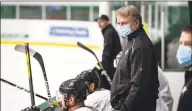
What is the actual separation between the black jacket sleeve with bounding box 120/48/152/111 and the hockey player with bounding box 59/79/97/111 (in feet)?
1.12

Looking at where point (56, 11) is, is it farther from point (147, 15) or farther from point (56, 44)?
point (147, 15)

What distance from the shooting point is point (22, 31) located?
32.4ft

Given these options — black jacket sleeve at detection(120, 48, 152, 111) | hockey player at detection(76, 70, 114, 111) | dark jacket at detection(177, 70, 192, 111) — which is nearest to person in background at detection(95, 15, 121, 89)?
hockey player at detection(76, 70, 114, 111)

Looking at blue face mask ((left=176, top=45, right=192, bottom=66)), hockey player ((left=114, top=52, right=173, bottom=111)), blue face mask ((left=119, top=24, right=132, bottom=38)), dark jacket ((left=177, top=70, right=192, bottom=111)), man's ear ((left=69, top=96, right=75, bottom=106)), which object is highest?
blue face mask ((left=119, top=24, right=132, bottom=38))

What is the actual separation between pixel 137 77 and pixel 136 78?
0.01m

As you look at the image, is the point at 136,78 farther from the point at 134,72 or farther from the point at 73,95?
the point at 73,95

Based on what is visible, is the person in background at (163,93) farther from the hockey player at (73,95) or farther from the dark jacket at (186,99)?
the dark jacket at (186,99)

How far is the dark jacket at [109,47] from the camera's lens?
7906 millimetres

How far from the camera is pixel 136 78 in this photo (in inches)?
164

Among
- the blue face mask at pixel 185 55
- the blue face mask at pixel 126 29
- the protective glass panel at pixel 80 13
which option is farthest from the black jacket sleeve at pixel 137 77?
the protective glass panel at pixel 80 13

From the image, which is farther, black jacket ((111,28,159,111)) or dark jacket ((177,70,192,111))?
black jacket ((111,28,159,111))

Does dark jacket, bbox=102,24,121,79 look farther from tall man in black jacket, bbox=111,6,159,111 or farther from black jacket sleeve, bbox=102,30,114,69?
tall man in black jacket, bbox=111,6,159,111

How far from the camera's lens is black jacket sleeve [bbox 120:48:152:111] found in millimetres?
4156

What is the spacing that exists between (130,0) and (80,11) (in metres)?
3.19
